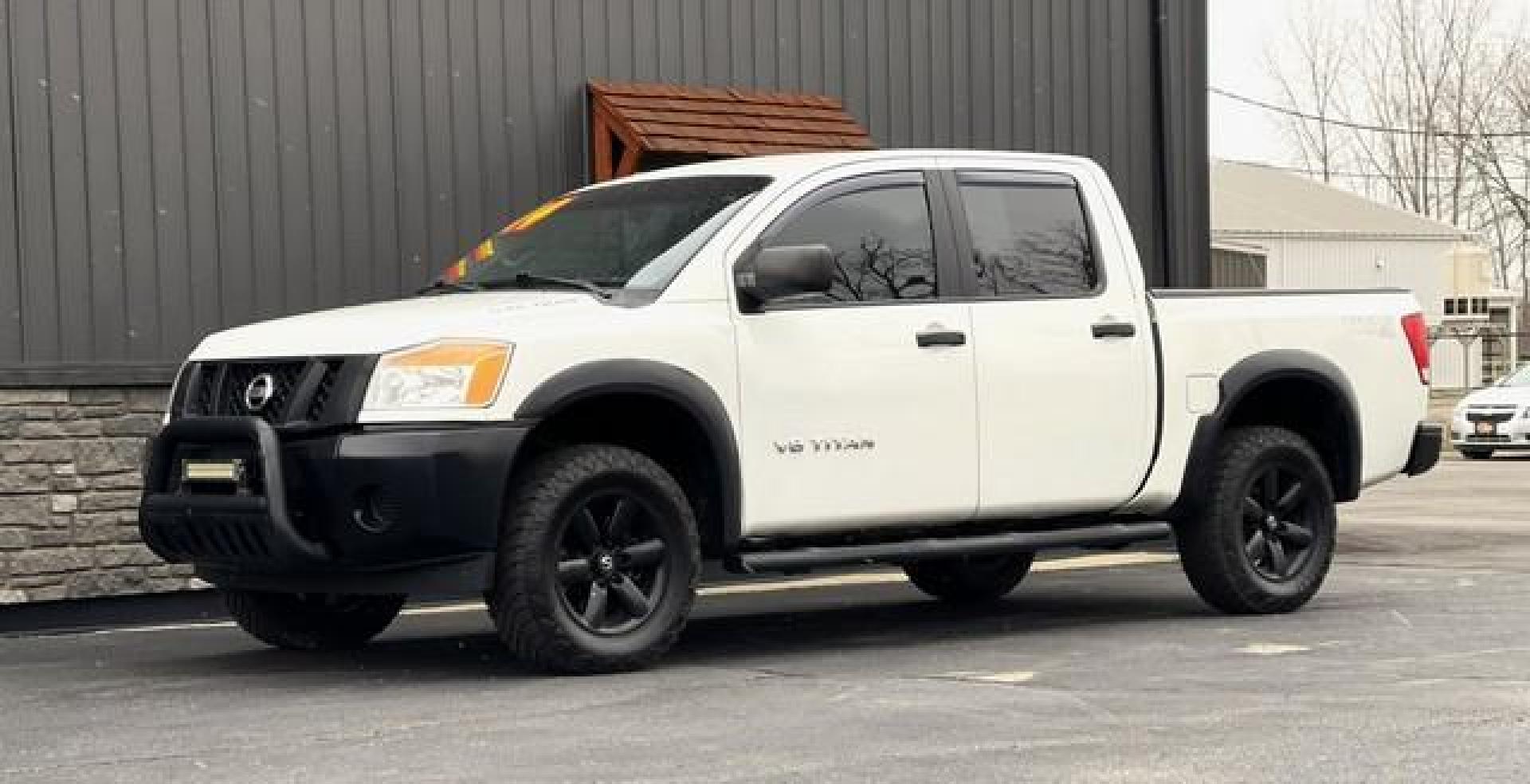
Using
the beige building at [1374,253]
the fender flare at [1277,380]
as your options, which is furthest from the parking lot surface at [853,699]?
the beige building at [1374,253]

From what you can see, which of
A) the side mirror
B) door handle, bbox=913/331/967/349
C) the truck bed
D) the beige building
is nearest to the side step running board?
the truck bed

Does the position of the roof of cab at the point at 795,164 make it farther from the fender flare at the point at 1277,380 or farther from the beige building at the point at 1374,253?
the beige building at the point at 1374,253

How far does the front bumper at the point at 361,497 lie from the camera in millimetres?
8094

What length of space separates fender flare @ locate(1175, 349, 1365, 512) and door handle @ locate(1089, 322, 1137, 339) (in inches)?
21.0

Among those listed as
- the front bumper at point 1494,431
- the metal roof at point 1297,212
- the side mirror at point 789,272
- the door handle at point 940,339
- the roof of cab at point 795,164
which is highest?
the metal roof at point 1297,212

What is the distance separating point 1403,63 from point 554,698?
193ft

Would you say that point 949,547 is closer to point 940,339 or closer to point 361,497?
point 940,339

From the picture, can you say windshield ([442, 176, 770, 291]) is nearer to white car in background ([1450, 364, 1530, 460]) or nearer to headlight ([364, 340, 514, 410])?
headlight ([364, 340, 514, 410])

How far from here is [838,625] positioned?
1072 cm

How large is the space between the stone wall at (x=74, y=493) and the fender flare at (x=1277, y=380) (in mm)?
4757

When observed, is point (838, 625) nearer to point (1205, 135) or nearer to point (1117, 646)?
point (1117, 646)

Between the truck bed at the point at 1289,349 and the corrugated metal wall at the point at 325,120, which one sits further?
the corrugated metal wall at the point at 325,120

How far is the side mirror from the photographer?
8797mm

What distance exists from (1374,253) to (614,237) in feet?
157
